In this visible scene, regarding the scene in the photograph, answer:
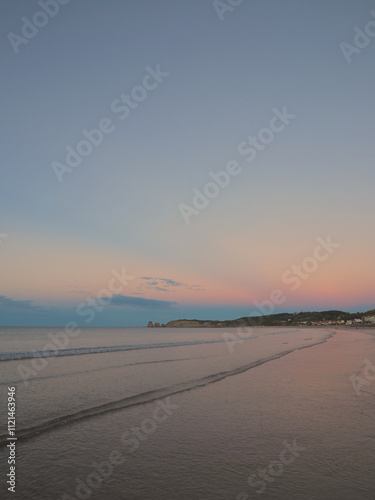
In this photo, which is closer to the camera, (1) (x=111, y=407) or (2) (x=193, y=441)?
(2) (x=193, y=441)

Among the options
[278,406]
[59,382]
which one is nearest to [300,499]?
[278,406]

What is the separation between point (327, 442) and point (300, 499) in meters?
3.29

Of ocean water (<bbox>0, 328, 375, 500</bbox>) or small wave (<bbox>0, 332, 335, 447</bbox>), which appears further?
small wave (<bbox>0, 332, 335, 447</bbox>)

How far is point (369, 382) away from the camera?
17.0m

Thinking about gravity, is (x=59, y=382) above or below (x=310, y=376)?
above

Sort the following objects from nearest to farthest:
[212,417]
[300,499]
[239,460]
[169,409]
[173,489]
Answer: [300,499]
[173,489]
[239,460]
[212,417]
[169,409]

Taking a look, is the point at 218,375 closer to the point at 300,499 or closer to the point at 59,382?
the point at 59,382

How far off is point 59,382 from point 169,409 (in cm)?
831

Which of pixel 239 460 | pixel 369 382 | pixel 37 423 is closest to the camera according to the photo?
pixel 239 460

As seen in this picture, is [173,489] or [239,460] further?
[239,460]

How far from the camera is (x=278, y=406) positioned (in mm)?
12047

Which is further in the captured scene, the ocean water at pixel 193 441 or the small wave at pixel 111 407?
the small wave at pixel 111 407

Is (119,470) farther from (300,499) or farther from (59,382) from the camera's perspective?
(59,382)

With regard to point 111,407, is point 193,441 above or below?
below
